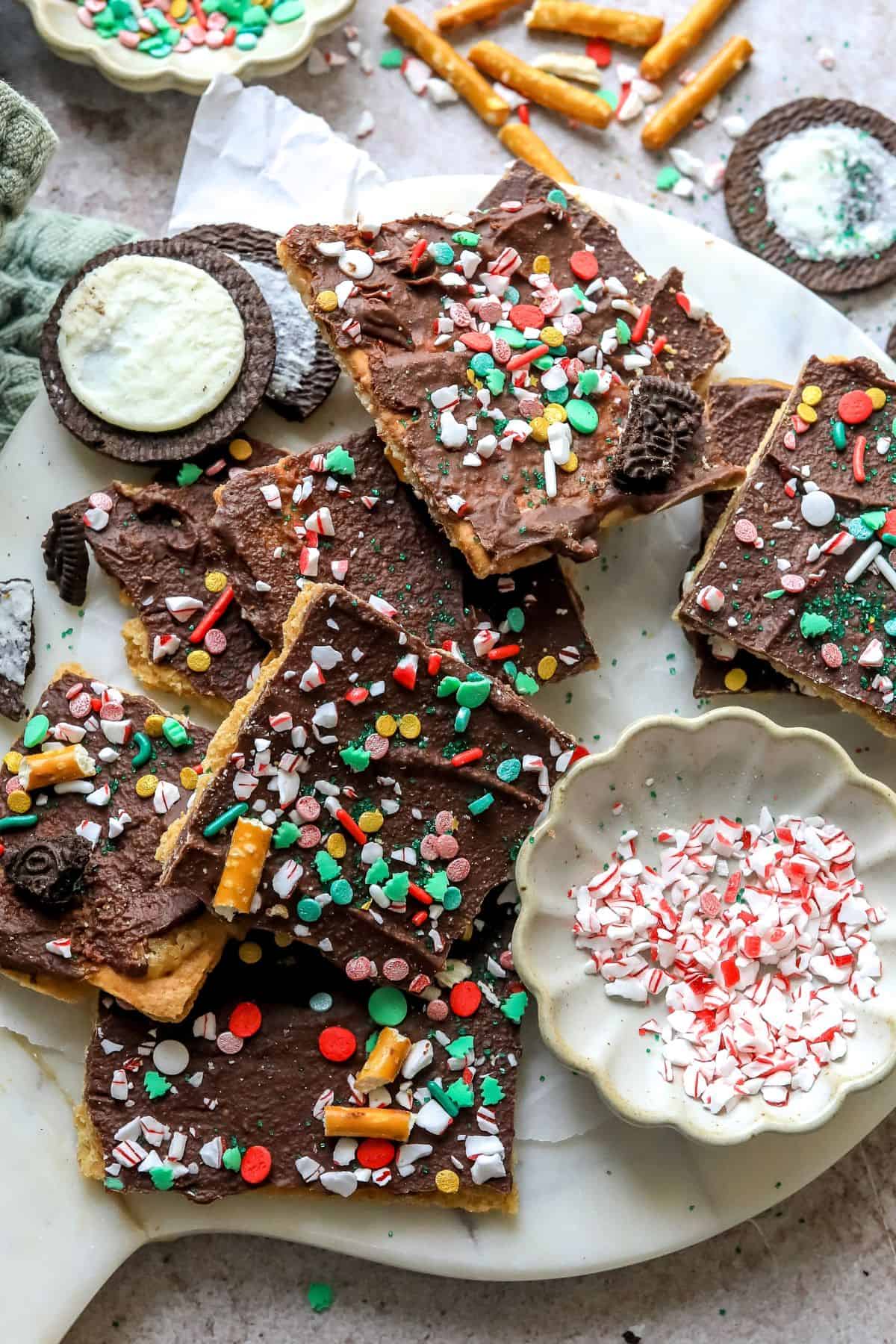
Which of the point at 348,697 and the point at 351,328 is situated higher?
the point at 351,328

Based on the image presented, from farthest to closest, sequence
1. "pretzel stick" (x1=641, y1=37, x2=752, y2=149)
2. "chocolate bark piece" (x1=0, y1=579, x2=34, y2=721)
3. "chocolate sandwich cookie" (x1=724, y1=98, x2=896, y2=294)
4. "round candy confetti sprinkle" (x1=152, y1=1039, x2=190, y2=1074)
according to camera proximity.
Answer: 1. "pretzel stick" (x1=641, y1=37, x2=752, y2=149)
2. "chocolate sandwich cookie" (x1=724, y1=98, x2=896, y2=294)
3. "chocolate bark piece" (x1=0, y1=579, x2=34, y2=721)
4. "round candy confetti sprinkle" (x1=152, y1=1039, x2=190, y2=1074)

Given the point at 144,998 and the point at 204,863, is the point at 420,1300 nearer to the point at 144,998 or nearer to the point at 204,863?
the point at 144,998

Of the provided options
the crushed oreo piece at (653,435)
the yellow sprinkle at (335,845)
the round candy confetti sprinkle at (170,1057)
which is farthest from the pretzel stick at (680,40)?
the round candy confetti sprinkle at (170,1057)

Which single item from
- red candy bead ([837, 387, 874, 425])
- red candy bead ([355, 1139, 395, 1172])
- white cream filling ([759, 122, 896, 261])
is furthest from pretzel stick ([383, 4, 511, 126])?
red candy bead ([355, 1139, 395, 1172])

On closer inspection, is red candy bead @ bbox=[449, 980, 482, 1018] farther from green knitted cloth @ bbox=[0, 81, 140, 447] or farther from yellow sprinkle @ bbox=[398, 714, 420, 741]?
green knitted cloth @ bbox=[0, 81, 140, 447]

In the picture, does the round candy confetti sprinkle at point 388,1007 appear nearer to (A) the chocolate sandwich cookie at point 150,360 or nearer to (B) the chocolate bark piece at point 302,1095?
(B) the chocolate bark piece at point 302,1095

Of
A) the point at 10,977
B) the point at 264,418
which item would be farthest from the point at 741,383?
the point at 10,977
